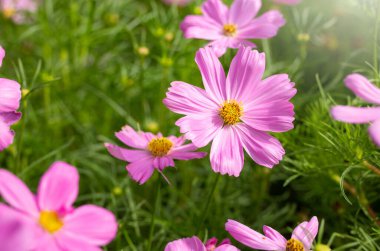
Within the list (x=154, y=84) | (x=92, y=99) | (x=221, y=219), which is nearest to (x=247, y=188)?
(x=221, y=219)

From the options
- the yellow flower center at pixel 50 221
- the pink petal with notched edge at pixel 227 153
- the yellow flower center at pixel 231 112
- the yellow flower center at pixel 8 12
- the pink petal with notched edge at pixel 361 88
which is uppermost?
the pink petal with notched edge at pixel 361 88

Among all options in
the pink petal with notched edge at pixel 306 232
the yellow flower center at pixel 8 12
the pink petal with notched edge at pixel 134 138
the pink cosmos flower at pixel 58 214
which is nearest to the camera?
the pink cosmos flower at pixel 58 214

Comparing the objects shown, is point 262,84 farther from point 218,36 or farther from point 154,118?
point 154,118

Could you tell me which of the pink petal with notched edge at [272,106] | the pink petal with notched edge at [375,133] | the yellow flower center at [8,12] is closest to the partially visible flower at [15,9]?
the yellow flower center at [8,12]

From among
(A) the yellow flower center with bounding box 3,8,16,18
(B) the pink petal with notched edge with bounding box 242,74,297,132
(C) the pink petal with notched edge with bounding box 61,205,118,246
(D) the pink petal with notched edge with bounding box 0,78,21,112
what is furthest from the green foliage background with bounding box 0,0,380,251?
(C) the pink petal with notched edge with bounding box 61,205,118,246

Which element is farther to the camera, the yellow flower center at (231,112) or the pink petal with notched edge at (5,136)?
the yellow flower center at (231,112)

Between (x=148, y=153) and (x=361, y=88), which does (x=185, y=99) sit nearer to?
(x=148, y=153)

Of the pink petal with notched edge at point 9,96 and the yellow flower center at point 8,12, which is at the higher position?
the pink petal with notched edge at point 9,96

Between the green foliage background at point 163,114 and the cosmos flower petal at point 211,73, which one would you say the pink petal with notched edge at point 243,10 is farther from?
the cosmos flower petal at point 211,73
